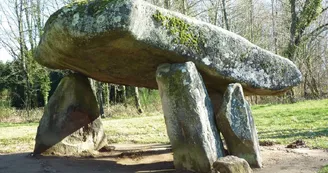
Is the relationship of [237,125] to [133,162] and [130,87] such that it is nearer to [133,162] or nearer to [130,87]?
[133,162]

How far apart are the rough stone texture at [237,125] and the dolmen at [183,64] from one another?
0.06 ft

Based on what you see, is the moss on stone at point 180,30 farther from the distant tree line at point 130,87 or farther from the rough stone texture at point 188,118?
the distant tree line at point 130,87

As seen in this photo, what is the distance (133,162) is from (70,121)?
1827mm

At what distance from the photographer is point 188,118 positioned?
21.5ft

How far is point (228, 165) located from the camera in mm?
5832

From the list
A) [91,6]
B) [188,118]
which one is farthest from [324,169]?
[91,6]

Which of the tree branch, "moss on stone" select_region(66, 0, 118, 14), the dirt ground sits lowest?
the dirt ground

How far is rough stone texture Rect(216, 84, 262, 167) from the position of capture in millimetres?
6818

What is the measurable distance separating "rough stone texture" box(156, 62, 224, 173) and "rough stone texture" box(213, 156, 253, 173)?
361 mm

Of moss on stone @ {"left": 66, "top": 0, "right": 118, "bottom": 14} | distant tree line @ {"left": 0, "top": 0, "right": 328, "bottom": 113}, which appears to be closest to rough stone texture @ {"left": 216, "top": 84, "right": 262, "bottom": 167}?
moss on stone @ {"left": 66, "top": 0, "right": 118, "bottom": 14}

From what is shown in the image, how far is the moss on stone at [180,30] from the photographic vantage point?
6.48 metres

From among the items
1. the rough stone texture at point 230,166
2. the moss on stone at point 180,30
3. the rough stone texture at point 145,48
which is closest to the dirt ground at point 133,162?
the rough stone texture at point 230,166

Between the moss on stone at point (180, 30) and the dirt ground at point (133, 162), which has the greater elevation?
the moss on stone at point (180, 30)

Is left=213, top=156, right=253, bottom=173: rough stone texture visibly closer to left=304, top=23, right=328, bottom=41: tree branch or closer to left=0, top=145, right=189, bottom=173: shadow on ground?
left=0, top=145, right=189, bottom=173: shadow on ground
